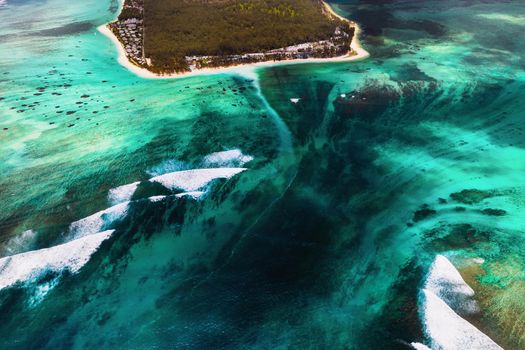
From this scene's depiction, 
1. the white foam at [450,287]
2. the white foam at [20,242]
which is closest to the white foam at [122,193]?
the white foam at [20,242]

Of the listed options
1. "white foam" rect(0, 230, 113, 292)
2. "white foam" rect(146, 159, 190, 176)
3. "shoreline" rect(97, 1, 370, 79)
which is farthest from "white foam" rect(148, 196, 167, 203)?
"shoreline" rect(97, 1, 370, 79)

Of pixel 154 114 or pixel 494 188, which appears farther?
pixel 154 114

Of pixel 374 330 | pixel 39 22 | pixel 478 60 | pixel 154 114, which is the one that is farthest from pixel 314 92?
pixel 39 22

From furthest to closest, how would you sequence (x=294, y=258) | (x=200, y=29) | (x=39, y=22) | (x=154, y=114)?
(x=39, y=22)
(x=200, y=29)
(x=154, y=114)
(x=294, y=258)

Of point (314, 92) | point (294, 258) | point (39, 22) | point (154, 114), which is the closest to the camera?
point (294, 258)

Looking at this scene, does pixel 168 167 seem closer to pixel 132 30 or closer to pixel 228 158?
pixel 228 158

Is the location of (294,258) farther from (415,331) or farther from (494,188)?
(494,188)

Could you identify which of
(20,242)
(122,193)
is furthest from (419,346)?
(20,242)
